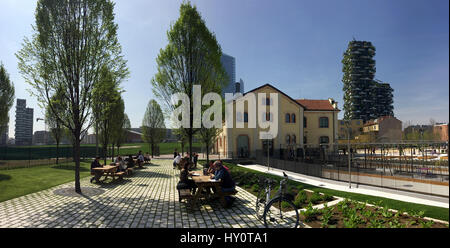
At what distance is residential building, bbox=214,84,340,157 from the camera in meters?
34.1

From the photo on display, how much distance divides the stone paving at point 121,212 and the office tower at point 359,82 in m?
133

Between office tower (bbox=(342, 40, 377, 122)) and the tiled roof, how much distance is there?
308 feet

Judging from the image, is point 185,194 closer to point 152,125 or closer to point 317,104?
point 152,125

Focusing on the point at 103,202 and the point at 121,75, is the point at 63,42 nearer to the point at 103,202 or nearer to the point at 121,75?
the point at 121,75

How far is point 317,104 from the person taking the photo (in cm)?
4106

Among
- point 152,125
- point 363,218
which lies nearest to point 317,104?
point 152,125

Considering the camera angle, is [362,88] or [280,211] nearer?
[280,211]

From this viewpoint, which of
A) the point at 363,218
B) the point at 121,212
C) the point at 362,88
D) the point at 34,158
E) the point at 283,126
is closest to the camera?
the point at 363,218

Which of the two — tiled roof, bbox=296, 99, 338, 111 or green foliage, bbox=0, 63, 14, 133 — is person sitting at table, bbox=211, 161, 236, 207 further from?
tiled roof, bbox=296, 99, 338, 111

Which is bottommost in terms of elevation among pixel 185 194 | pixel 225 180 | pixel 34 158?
pixel 34 158

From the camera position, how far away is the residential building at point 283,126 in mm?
34094

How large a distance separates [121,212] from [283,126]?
3183 cm

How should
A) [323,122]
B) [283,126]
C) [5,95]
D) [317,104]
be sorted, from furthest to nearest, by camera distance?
Answer: [317,104], [323,122], [283,126], [5,95]

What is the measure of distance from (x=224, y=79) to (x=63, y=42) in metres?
10.8
